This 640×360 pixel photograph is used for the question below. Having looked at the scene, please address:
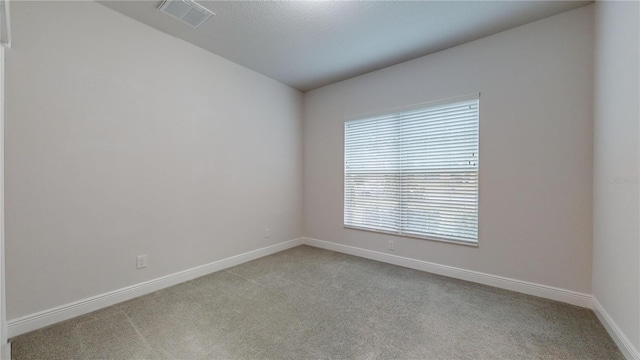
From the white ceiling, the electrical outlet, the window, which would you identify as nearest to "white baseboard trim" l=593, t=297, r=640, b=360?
the window

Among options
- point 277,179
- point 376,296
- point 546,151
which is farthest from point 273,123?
point 546,151

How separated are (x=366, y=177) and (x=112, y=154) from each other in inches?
115

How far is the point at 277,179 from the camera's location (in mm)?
3859

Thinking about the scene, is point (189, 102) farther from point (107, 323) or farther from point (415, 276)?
point (415, 276)

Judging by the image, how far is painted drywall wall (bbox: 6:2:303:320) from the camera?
1857 millimetres

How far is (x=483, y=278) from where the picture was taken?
8.68 feet

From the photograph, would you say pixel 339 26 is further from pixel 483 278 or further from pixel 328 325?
pixel 483 278

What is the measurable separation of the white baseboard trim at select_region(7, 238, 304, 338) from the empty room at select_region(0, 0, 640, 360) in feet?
0.05

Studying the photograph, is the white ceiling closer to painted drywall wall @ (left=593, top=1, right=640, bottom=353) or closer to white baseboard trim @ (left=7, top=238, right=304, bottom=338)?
painted drywall wall @ (left=593, top=1, right=640, bottom=353)

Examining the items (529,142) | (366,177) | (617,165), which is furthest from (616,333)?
(366,177)

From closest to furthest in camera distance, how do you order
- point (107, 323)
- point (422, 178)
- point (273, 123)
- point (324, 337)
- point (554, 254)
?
1. point (324, 337)
2. point (107, 323)
3. point (554, 254)
4. point (422, 178)
5. point (273, 123)

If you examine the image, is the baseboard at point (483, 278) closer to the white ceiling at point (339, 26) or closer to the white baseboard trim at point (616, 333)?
the white baseboard trim at point (616, 333)

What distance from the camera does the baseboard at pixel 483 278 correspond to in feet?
7.28

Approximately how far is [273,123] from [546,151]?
3284 mm
